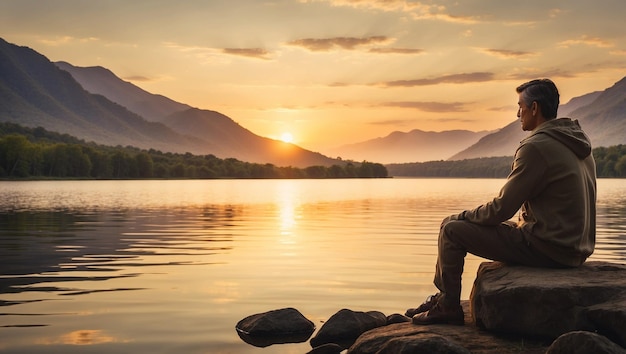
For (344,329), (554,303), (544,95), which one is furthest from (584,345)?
(344,329)

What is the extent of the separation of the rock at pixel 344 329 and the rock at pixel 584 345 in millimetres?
4185

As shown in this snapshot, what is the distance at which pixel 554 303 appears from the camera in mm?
9984

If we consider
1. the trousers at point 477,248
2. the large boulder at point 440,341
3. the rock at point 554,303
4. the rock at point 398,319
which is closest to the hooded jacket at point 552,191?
the trousers at point 477,248

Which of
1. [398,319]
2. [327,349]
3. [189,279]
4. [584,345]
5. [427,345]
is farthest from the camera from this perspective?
[189,279]

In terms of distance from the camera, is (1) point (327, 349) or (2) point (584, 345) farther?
(1) point (327, 349)

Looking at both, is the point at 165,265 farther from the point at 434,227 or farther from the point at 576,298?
the point at 434,227

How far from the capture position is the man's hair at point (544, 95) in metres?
10.6

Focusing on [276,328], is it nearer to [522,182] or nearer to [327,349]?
[327,349]

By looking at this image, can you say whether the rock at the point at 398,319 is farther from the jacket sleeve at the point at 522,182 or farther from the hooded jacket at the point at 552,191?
the jacket sleeve at the point at 522,182

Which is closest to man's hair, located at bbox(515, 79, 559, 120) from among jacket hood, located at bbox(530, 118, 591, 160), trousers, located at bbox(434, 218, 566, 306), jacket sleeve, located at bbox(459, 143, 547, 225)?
jacket hood, located at bbox(530, 118, 591, 160)

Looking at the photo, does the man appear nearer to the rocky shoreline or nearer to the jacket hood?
the jacket hood

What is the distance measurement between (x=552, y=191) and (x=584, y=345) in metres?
2.44

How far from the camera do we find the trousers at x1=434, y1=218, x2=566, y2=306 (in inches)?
418

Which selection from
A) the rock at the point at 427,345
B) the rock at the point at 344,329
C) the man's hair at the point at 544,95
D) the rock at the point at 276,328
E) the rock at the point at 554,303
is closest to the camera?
the rock at the point at 427,345
